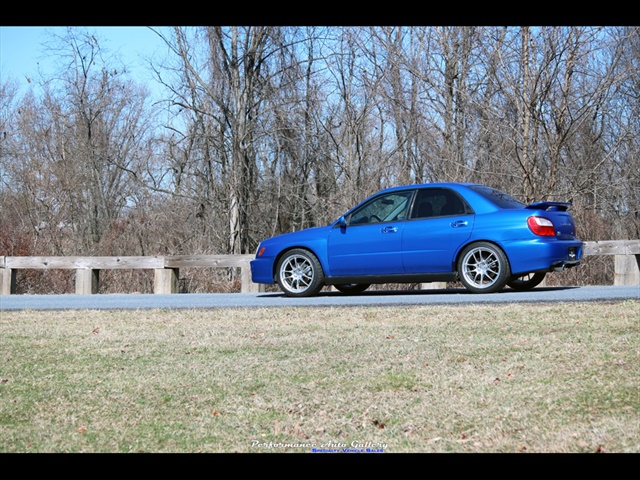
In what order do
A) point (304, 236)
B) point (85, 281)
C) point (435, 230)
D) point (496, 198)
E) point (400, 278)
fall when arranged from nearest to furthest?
point (435, 230), point (496, 198), point (400, 278), point (304, 236), point (85, 281)

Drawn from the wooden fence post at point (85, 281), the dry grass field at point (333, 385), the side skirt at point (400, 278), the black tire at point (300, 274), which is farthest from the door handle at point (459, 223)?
the wooden fence post at point (85, 281)

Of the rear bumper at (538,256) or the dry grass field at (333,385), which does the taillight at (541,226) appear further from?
the dry grass field at (333,385)

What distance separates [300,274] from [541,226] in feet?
13.1

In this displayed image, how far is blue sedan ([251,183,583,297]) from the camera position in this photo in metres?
12.5

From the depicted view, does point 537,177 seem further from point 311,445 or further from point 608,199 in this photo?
point 311,445

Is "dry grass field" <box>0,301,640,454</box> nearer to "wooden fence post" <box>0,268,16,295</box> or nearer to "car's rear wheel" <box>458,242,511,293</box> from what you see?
"car's rear wheel" <box>458,242,511,293</box>

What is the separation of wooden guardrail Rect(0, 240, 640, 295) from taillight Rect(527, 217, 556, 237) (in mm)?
3579

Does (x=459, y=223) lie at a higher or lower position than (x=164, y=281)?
higher

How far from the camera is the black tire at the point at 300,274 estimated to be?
13.9m

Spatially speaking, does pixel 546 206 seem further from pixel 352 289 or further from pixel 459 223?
pixel 352 289

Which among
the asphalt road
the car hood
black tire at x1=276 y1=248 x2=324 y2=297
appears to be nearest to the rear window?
the asphalt road

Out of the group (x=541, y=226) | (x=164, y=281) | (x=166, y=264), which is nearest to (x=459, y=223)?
(x=541, y=226)

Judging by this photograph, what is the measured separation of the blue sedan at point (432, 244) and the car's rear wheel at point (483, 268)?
0.05ft

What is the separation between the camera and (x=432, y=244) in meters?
13.0
